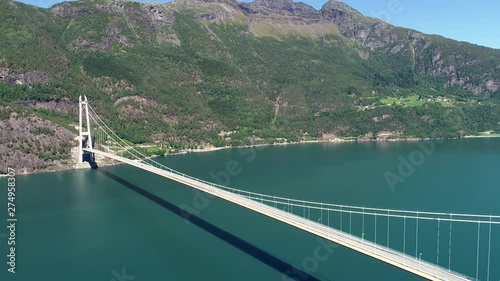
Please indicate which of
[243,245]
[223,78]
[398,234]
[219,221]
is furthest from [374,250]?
[223,78]

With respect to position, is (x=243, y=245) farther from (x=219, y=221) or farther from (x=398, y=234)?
(x=398, y=234)

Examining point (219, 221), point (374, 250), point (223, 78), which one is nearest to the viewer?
point (374, 250)

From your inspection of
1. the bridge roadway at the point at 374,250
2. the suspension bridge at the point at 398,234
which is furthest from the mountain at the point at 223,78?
the bridge roadway at the point at 374,250

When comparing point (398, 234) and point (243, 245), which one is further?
point (398, 234)

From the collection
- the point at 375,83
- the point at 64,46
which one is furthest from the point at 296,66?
the point at 64,46

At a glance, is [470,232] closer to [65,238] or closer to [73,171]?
[65,238]

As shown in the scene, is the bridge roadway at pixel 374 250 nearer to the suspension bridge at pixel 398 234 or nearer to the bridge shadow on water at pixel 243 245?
the suspension bridge at pixel 398 234

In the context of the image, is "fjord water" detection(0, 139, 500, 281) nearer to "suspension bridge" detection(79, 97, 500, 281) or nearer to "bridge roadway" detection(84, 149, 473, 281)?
"suspension bridge" detection(79, 97, 500, 281)

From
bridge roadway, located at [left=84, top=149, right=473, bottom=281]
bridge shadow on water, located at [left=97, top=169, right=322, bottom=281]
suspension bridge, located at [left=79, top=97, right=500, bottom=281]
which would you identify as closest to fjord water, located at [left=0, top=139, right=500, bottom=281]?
Result: bridge shadow on water, located at [left=97, top=169, right=322, bottom=281]

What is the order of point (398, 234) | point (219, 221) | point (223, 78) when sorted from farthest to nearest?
point (223, 78) → point (219, 221) → point (398, 234)
